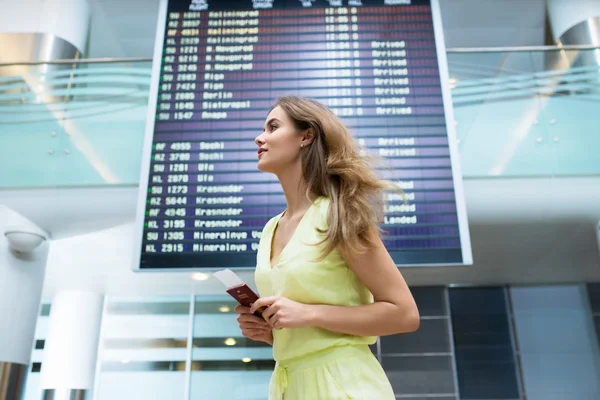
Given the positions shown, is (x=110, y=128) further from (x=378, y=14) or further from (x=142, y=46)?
(x=378, y=14)

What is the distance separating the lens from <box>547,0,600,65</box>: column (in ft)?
13.5

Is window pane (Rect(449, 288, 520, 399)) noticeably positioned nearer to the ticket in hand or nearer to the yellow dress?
the yellow dress

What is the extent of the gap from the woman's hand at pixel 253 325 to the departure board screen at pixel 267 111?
1667 millimetres

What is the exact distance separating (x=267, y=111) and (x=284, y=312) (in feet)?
7.71

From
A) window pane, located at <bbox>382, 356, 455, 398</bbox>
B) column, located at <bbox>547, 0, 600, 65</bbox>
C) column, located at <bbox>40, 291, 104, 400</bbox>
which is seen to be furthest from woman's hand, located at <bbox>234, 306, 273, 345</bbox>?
window pane, located at <bbox>382, 356, 455, 398</bbox>

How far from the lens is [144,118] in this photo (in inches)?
140

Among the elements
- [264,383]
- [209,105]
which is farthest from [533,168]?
[264,383]

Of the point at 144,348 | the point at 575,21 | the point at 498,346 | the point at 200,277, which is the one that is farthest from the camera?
the point at 498,346

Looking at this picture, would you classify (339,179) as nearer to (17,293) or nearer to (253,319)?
(253,319)

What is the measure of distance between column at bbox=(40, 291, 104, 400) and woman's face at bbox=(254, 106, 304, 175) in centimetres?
315

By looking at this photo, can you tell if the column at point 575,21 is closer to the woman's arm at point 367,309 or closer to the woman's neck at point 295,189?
the woman's neck at point 295,189

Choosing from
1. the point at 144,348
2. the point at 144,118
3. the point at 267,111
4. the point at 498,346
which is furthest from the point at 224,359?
the point at 498,346

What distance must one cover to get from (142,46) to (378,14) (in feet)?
7.20

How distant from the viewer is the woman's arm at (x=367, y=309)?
94 cm
